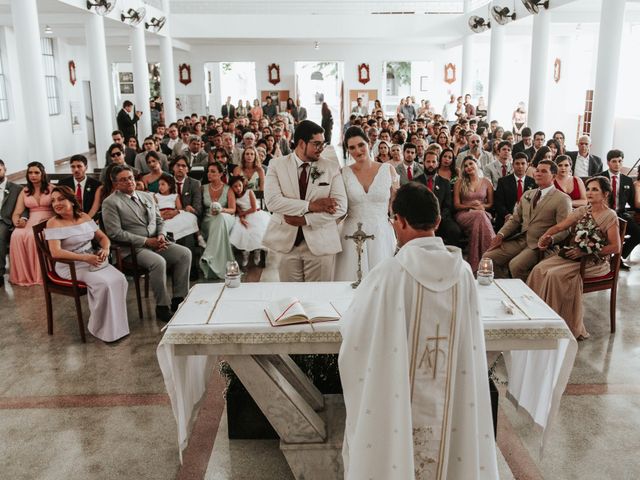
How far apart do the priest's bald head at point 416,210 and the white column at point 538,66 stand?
11218 millimetres

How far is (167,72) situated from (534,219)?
1363cm

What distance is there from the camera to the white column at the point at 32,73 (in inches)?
346

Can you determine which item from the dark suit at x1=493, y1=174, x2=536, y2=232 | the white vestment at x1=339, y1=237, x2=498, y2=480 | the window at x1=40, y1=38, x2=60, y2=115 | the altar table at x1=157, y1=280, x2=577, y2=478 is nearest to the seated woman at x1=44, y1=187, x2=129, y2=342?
the altar table at x1=157, y1=280, x2=577, y2=478

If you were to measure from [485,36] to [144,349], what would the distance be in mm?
18007

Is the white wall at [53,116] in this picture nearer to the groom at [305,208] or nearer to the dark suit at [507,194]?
the groom at [305,208]

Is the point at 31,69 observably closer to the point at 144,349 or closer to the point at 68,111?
the point at 144,349

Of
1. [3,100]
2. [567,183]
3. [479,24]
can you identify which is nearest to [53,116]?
[3,100]

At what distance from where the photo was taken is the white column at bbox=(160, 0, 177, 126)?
17.6 metres

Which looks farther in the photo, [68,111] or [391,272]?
[68,111]

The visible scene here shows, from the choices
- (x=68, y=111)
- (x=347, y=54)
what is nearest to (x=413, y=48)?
(x=347, y=54)

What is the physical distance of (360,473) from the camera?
2686 millimetres

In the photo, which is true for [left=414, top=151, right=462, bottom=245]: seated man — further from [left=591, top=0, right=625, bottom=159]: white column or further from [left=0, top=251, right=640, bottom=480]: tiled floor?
[left=591, top=0, right=625, bottom=159]: white column

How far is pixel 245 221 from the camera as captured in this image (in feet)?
25.2

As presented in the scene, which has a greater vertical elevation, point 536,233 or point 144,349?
point 536,233
